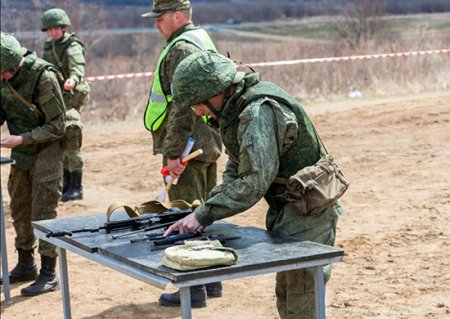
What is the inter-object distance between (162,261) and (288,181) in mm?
939

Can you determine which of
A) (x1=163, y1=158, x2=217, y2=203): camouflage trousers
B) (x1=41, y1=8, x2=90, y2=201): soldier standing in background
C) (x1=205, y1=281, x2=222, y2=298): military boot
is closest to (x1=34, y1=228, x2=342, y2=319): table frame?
(x1=163, y1=158, x2=217, y2=203): camouflage trousers

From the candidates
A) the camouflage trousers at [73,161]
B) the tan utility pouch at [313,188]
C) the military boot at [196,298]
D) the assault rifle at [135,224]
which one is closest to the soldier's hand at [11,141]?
the military boot at [196,298]

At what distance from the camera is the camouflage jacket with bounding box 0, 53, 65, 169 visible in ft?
25.8

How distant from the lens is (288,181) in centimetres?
541

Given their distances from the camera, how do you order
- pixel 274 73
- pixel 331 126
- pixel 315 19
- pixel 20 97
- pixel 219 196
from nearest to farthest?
1. pixel 219 196
2. pixel 20 97
3. pixel 331 126
4. pixel 274 73
5. pixel 315 19

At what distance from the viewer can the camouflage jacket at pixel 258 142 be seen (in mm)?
5156

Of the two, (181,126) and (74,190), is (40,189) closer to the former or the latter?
(181,126)

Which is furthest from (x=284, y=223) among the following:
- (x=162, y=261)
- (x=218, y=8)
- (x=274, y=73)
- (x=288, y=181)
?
(x=218, y=8)

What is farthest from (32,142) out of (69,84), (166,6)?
(69,84)

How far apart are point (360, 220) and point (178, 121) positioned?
3151 millimetres

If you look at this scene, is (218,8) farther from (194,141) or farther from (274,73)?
(194,141)

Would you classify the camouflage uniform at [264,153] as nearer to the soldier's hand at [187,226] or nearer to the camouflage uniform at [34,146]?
the soldier's hand at [187,226]

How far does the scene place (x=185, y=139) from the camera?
729 centimetres

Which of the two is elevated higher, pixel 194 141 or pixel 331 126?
pixel 194 141
